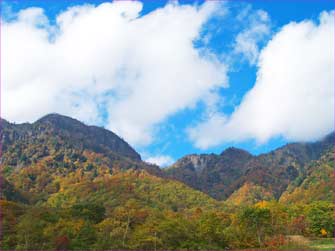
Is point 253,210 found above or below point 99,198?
below

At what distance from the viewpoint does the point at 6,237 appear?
40406 millimetres

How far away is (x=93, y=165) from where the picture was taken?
176 m

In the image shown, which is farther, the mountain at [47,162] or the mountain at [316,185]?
the mountain at [47,162]

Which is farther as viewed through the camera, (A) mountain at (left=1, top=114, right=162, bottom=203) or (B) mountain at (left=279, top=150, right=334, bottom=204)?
(A) mountain at (left=1, top=114, right=162, bottom=203)

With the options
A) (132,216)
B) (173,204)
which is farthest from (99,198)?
(132,216)

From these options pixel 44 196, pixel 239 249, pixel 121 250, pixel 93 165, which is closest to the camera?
pixel 121 250

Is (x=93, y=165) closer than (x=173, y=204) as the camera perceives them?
No

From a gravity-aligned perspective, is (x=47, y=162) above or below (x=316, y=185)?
above

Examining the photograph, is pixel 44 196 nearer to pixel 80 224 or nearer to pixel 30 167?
pixel 30 167

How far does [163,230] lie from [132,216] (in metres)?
8.60

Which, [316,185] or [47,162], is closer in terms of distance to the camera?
[316,185]

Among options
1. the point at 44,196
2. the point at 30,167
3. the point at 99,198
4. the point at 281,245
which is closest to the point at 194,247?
the point at 281,245

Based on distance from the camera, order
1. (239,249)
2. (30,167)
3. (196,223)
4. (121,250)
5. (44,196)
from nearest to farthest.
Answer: (121,250)
(239,249)
(196,223)
(44,196)
(30,167)

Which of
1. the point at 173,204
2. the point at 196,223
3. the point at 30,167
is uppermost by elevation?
the point at 30,167
